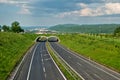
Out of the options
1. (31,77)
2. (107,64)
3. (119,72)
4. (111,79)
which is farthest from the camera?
(107,64)

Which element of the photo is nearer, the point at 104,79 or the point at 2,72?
the point at 104,79

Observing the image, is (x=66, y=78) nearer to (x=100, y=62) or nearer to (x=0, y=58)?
(x=100, y=62)

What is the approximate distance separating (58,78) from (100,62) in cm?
2478

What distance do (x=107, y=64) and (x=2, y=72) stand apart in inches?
1003

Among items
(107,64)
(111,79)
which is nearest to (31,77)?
(111,79)

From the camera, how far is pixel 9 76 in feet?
165

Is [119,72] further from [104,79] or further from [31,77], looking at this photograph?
[31,77]

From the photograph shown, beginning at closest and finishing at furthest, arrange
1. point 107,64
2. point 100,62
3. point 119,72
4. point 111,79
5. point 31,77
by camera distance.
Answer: point 111,79 < point 31,77 < point 119,72 < point 107,64 < point 100,62

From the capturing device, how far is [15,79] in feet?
153

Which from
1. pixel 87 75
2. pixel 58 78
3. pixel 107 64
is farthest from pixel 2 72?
pixel 107 64

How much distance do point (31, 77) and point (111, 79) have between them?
14.2 m

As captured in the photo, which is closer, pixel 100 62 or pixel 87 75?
pixel 87 75

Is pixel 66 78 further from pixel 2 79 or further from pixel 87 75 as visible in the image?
pixel 2 79

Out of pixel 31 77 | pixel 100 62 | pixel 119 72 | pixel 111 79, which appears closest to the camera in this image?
pixel 111 79
